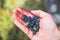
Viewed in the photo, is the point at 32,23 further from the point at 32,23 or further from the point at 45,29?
the point at 45,29

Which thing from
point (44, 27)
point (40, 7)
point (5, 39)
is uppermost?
point (40, 7)

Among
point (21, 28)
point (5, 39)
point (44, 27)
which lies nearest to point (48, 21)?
point (44, 27)

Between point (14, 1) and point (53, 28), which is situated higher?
point (14, 1)

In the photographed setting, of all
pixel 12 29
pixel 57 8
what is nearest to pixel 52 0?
pixel 57 8

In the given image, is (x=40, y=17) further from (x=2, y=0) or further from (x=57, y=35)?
(x=2, y=0)

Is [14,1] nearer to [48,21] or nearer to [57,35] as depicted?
[48,21]

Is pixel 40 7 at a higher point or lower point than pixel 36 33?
higher
